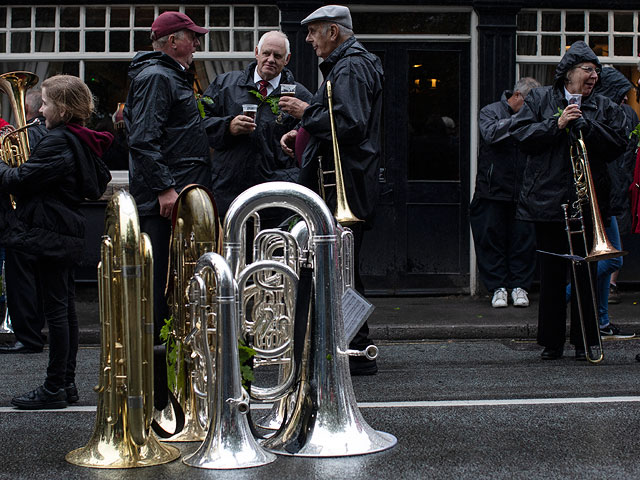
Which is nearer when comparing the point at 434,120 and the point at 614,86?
the point at 614,86

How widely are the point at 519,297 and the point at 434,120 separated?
205 centimetres

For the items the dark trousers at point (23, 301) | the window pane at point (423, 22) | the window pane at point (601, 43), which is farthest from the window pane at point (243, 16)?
the dark trousers at point (23, 301)

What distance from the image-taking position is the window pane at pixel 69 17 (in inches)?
433

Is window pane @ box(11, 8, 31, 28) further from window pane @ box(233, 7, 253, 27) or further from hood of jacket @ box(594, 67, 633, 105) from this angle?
hood of jacket @ box(594, 67, 633, 105)

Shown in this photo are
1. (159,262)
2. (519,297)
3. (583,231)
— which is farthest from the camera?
(519,297)

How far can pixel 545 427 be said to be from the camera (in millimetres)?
5469

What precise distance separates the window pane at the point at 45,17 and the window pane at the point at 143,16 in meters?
0.83

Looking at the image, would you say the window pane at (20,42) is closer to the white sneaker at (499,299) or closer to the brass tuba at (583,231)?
the white sneaker at (499,299)

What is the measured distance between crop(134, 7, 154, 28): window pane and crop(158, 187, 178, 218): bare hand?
4.92 meters

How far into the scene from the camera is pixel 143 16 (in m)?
11.0

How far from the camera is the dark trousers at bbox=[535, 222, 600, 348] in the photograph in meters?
7.48

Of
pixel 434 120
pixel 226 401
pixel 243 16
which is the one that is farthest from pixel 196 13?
pixel 226 401

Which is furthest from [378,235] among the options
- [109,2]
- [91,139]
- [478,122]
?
[91,139]

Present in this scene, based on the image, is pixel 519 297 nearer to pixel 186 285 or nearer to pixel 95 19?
pixel 95 19
